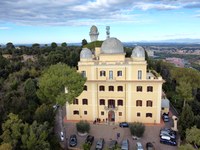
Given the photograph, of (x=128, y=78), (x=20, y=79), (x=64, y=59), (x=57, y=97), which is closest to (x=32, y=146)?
(x=57, y=97)

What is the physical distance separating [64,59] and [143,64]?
4068cm

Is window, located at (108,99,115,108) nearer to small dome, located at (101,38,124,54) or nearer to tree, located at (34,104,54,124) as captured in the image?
small dome, located at (101,38,124,54)

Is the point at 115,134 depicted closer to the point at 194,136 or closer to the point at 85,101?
the point at 85,101

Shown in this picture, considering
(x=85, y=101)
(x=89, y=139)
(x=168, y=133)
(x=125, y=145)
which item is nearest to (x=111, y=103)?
(x=85, y=101)

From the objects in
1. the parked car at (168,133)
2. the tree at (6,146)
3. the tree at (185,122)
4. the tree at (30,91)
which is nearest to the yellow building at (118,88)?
the parked car at (168,133)

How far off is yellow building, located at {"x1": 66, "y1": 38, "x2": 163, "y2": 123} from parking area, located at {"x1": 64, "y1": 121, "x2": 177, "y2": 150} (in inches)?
98.6

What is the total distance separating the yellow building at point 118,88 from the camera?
4156 centimetres

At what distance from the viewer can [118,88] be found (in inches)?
1678

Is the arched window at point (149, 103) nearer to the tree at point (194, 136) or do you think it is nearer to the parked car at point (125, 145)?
the parked car at point (125, 145)

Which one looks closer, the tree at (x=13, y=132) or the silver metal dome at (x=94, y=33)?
the tree at (x=13, y=132)

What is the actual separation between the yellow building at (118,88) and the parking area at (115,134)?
8.22ft

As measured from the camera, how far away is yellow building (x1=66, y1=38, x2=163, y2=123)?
136 ft

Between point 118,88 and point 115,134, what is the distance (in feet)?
28.5

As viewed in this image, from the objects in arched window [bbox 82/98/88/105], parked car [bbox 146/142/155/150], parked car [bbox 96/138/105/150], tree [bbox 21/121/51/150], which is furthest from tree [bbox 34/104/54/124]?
parked car [bbox 146/142/155/150]
